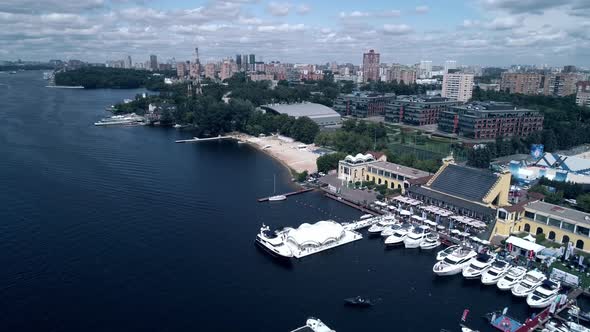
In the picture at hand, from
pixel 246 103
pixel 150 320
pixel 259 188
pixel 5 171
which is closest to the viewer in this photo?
pixel 150 320

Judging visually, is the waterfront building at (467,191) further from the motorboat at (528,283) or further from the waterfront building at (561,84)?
the waterfront building at (561,84)

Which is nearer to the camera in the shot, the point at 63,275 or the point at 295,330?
the point at 295,330

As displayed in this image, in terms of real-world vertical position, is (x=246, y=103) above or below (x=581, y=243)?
above

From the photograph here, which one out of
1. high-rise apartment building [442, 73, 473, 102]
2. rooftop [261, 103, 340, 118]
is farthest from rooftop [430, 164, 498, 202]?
high-rise apartment building [442, 73, 473, 102]

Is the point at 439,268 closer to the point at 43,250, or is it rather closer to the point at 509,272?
the point at 509,272

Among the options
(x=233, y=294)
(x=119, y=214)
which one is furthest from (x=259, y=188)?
(x=233, y=294)

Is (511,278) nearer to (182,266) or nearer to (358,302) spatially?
(358,302)

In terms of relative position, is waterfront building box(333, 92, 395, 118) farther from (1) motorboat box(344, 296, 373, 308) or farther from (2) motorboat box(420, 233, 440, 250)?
(1) motorboat box(344, 296, 373, 308)
